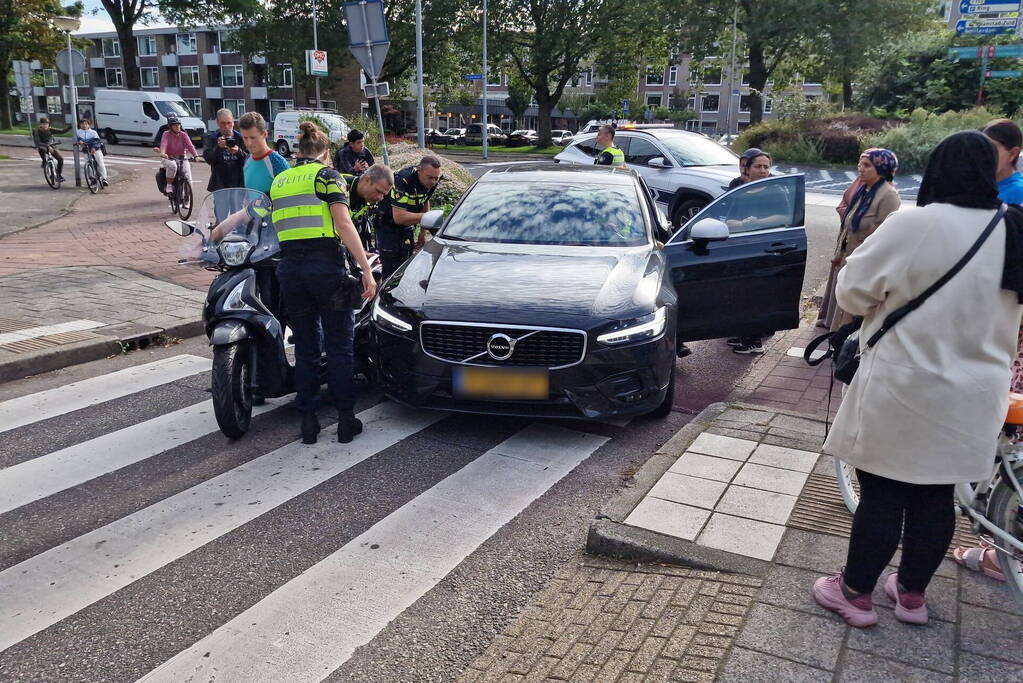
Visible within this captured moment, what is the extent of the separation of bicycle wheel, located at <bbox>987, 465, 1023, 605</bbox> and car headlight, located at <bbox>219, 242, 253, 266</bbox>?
13.9ft

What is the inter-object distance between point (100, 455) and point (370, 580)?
2317mm

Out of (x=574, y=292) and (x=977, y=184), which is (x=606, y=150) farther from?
(x=977, y=184)

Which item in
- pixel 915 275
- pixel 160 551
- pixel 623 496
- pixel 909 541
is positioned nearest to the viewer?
pixel 915 275

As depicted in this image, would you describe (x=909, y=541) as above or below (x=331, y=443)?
above

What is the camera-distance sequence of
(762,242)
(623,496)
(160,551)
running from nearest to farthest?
(160,551), (623,496), (762,242)

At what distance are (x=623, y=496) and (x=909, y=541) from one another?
1.43m

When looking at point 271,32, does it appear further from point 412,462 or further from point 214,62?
point 412,462

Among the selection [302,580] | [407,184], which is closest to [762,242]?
[407,184]

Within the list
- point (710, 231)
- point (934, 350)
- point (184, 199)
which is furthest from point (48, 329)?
point (184, 199)

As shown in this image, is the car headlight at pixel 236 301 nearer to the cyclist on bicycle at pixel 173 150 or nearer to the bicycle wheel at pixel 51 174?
the cyclist on bicycle at pixel 173 150

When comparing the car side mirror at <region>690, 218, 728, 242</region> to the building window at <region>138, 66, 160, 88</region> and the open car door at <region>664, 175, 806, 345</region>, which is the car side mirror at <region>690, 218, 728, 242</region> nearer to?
the open car door at <region>664, 175, 806, 345</region>

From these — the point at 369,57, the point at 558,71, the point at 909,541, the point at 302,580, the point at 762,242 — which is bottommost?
the point at 302,580

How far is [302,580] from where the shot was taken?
142 inches

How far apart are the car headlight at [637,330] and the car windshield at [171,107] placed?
36920mm
